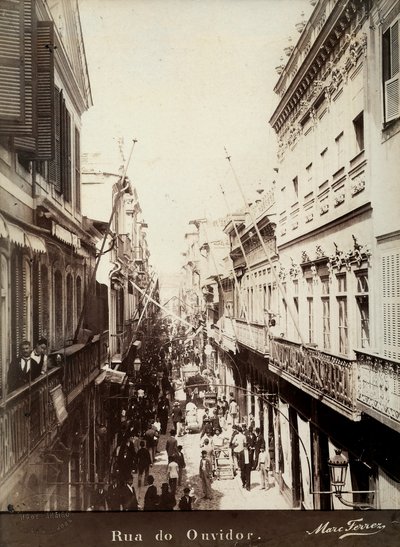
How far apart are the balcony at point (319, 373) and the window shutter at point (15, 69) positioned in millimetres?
4092

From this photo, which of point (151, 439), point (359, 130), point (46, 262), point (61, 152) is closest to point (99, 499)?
Result: point (151, 439)

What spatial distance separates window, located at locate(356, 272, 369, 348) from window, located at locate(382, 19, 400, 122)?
1840mm

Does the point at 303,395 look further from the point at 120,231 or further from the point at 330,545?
the point at 120,231

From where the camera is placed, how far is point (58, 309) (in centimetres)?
697

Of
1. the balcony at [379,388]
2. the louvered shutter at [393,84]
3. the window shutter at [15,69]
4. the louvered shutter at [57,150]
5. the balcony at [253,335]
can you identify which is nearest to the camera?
the balcony at [379,388]

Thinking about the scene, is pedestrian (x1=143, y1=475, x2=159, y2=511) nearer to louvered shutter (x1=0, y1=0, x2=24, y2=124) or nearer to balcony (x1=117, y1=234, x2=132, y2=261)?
balcony (x1=117, y1=234, x2=132, y2=261)

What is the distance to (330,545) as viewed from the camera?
21.6 ft

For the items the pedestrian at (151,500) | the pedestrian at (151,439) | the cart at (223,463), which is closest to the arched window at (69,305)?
the pedestrian at (151,439)

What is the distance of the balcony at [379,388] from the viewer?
19.2ft

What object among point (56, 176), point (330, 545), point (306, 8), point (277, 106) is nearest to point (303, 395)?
point (330, 545)

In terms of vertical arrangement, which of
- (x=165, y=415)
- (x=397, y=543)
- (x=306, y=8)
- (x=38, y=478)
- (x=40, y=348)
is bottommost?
(x=397, y=543)

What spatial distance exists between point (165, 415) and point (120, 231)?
2.40 metres

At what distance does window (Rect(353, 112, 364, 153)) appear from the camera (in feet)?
21.5

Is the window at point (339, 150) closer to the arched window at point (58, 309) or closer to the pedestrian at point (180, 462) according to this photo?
the arched window at point (58, 309)
